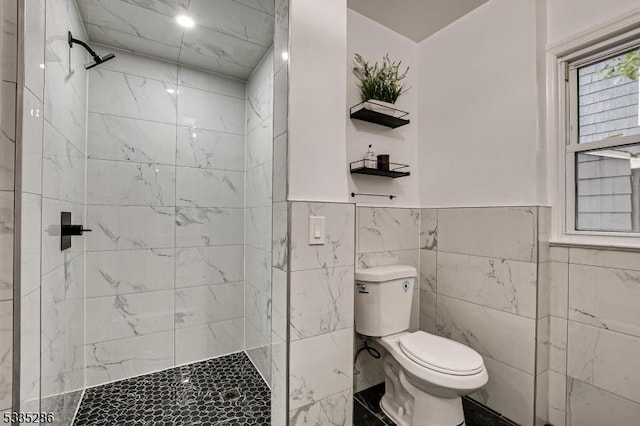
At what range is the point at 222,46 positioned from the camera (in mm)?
1950

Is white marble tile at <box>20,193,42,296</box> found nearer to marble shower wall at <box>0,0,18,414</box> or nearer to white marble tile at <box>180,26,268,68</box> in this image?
marble shower wall at <box>0,0,18,414</box>

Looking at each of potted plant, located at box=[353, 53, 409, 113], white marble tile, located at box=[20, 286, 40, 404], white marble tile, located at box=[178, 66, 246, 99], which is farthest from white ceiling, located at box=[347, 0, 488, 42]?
white marble tile, located at box=[20, 286, 40, 404]

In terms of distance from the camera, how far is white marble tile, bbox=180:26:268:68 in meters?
1.85

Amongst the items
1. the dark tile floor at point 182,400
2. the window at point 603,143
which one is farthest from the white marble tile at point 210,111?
the window at point 603,143

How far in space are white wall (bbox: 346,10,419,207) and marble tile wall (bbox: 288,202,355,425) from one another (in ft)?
1.84

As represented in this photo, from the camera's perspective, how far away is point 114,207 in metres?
1.93

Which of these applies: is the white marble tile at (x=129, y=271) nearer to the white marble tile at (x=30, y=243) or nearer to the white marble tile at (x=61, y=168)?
the white marble tile at (x=61, y=168)

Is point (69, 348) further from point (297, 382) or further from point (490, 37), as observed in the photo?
point (490, 37)

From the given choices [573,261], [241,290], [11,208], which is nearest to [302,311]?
[11,208]

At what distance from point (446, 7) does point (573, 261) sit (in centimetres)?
168

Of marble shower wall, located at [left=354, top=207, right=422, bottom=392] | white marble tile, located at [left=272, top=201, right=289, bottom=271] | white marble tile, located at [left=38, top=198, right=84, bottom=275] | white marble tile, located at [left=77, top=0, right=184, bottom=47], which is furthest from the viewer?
marble shower wall, located at [left=354, top=207, right=422, bottom=392]

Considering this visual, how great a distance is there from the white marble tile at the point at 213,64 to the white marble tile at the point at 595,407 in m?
2.84

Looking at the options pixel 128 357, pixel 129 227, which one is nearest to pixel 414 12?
pixel 129 227

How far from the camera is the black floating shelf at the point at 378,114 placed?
5.76 ft
